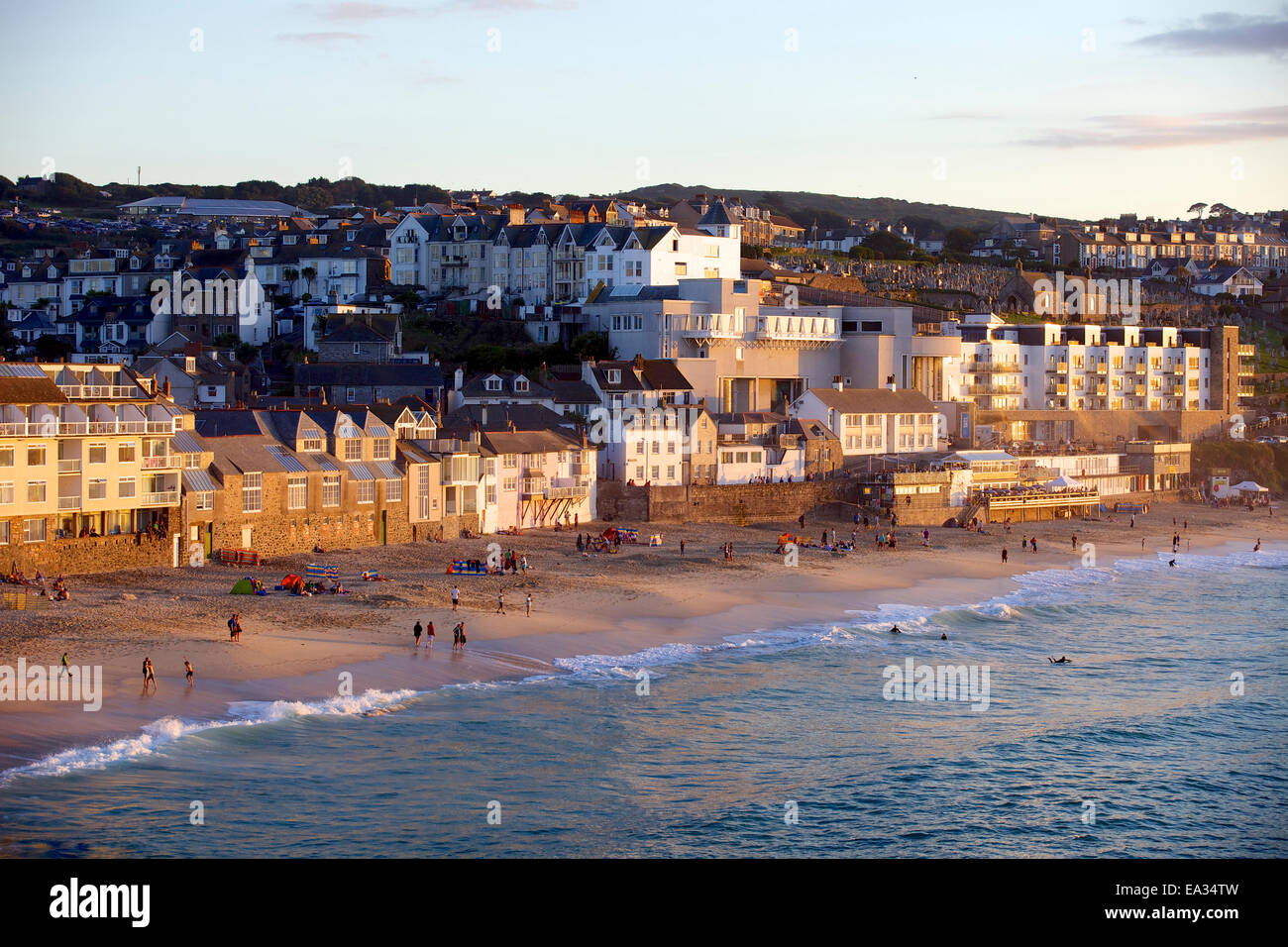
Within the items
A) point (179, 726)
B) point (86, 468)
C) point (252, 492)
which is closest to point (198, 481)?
point (252, 492)

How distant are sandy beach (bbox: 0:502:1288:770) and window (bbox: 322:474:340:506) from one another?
1894mm

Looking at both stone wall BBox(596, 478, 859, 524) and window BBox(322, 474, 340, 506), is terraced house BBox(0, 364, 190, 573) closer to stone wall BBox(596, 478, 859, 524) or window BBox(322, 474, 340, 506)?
window BBox(322, 474, 340, 506)

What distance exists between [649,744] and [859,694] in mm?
7499

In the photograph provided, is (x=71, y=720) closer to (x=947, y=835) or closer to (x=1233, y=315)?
(x=947, y=835)

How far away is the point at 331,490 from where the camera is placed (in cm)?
4609

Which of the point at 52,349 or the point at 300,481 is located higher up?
the point at 52,349

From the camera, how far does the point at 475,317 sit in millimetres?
79188

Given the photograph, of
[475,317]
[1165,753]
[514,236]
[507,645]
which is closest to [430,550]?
[507,645]

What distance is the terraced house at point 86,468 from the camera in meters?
37.6

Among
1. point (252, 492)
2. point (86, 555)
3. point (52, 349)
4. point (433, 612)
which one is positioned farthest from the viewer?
point (52, 349)

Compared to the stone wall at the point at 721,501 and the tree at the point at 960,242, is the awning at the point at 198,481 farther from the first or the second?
the tree at the point at 960,242

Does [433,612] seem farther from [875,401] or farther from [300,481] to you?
[875,401]

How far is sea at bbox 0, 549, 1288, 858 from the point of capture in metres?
22.8

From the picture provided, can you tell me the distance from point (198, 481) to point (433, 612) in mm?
9233
